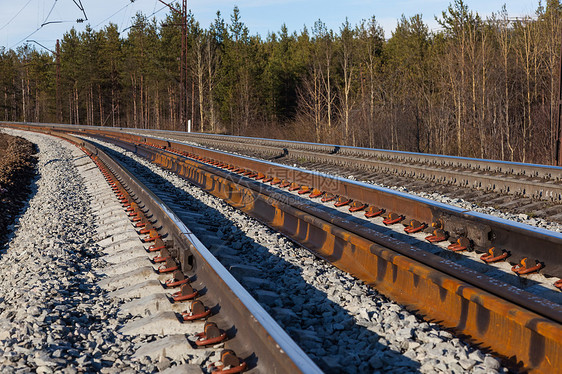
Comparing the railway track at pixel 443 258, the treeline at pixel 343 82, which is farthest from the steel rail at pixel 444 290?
the treeline at pixel 343 82

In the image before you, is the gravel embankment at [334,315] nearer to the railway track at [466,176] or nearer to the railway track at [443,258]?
the railway track at [443,258]

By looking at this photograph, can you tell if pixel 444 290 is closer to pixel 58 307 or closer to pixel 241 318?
pixel 241 318

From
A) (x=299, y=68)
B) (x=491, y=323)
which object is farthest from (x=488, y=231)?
(x=299, y=68)

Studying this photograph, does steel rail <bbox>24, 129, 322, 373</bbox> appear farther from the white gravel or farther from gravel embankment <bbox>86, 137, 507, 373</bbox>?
the white gravel

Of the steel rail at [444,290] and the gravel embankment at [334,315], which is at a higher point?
the steel rail at [444,290]

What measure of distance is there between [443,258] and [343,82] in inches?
1767

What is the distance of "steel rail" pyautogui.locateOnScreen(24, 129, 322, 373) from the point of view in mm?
2539

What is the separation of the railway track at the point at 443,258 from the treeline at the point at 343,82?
9.62 metres

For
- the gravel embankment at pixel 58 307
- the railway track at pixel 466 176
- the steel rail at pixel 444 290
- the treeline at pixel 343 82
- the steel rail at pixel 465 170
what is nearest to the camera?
the steel rail at pixel 444 290

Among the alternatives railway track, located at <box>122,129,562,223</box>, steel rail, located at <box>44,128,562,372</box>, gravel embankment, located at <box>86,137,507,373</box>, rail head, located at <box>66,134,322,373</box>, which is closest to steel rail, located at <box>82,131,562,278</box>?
steel rail, located at <box>44,128,562,372</box>

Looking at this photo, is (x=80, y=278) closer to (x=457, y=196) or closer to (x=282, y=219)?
(x=282, y=219)

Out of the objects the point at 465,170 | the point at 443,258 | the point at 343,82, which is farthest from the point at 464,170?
the point at 343,82

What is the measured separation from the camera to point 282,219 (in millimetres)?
7070

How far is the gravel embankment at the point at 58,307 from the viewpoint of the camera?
10.3 feet
